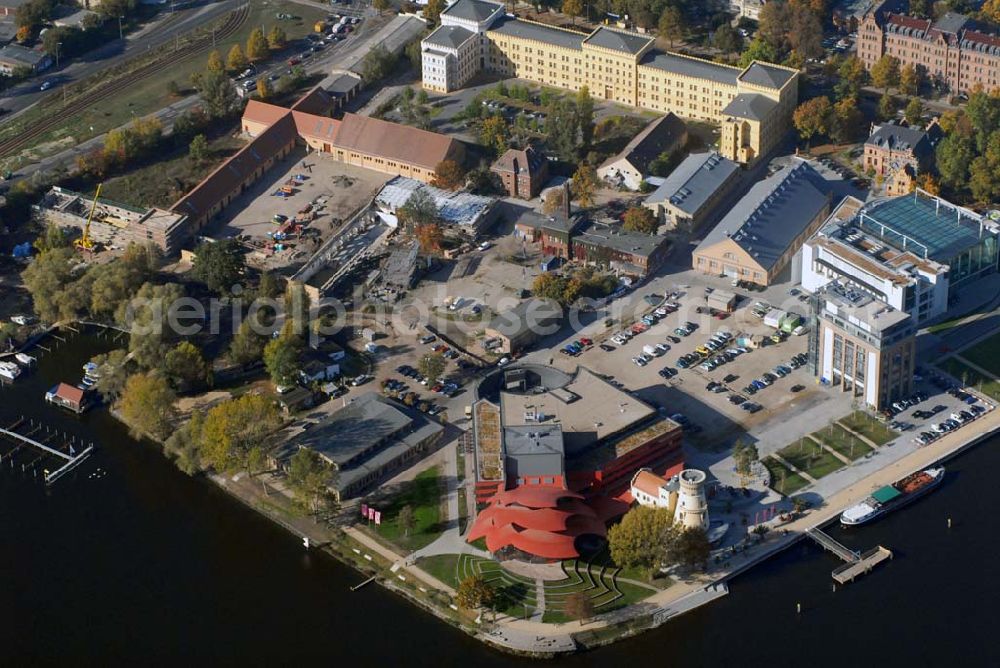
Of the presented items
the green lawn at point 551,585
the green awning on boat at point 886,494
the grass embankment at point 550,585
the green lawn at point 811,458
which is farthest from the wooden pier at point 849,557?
the green lawn at point 551,585

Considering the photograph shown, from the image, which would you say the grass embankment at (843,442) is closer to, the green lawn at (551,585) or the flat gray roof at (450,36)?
the green lawn at (551,585)

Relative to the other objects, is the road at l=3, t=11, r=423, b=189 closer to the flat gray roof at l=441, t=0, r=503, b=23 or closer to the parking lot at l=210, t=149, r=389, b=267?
the flat gray roof at l=441, t=0, r=503, b=23

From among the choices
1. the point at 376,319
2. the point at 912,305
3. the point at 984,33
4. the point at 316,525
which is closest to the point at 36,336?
the point at 376,319

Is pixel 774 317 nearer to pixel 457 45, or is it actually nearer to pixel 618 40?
pixel 618 40

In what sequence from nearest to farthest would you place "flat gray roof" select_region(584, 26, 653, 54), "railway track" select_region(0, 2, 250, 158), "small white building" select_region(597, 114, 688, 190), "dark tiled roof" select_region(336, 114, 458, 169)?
"small white building" select_region(597, 114, 688, 190), "dark tiled roof" select_region(336, 114, 458, 169), "railway track" select_region(0, 2, 250, 158), "flat gray roof" select_region(584, 26, 653, 54)

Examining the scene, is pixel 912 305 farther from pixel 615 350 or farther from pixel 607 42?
pixel 607 42

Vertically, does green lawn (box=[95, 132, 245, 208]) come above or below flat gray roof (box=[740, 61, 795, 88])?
below

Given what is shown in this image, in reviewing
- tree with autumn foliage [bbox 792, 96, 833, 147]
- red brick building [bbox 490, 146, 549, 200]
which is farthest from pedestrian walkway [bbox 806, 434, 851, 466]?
tree with autumn foliage [bbox 792, 96, 833, 147]

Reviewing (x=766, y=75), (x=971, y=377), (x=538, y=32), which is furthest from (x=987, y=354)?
(x=538, y=32)
